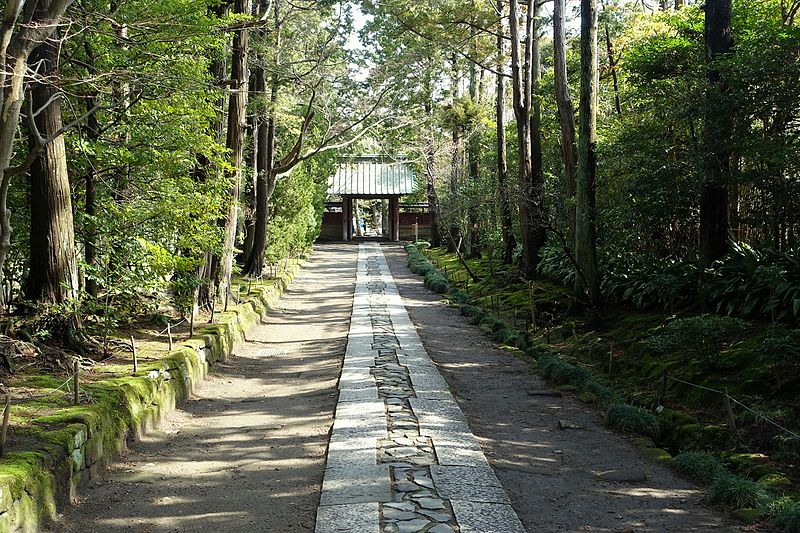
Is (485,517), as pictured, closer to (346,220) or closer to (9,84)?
(9,84)

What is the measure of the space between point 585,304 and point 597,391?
14.5 feet

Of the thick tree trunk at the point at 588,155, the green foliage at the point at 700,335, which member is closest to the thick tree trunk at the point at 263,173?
the thick tree trunk at the point at 588,155

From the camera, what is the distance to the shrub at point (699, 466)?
597cm

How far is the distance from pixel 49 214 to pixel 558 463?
6064 mm

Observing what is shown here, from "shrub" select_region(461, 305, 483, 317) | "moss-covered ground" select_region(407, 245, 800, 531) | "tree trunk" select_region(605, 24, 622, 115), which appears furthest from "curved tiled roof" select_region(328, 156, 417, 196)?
"moss-covered ground" select_region(407, 245, 800, 531)

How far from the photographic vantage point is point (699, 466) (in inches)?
240

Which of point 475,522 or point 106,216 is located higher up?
point 106,216

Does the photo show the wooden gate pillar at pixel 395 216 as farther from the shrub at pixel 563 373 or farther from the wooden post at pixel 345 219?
the shrub at pixel 563 373

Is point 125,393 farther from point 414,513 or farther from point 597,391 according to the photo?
point 597,391

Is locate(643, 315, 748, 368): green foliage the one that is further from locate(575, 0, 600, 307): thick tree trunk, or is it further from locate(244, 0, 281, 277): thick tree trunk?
locate(244, 0, 281, 277): thick tree trunk

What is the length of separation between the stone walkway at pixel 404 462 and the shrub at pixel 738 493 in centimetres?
166

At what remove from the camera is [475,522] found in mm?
4961

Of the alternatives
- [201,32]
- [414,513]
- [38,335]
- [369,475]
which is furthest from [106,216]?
[414,513]

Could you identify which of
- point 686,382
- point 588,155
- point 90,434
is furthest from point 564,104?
point 90,434
